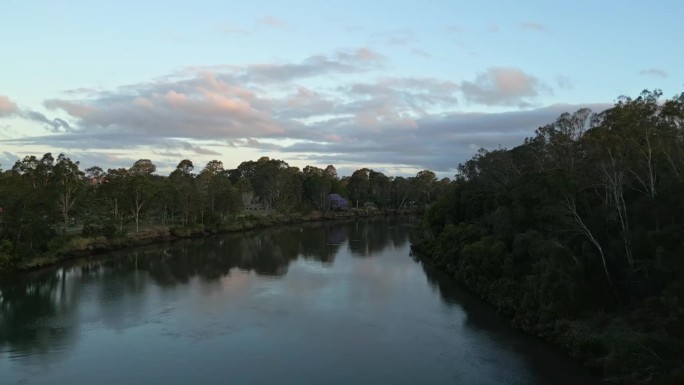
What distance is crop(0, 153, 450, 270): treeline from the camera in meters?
43.7

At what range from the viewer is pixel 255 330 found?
27391mm

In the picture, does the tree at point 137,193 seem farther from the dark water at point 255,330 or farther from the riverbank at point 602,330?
the riverbank at point 602,330

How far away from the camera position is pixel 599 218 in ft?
87.4

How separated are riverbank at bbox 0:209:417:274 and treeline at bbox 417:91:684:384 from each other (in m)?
35.4

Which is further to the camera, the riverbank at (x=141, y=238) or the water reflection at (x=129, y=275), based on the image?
the riverbank at (x=141, y=238)

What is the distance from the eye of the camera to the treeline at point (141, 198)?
43.7 metres

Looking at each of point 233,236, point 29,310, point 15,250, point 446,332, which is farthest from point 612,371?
point 233,236

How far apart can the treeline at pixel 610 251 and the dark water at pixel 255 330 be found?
1948 millimetres

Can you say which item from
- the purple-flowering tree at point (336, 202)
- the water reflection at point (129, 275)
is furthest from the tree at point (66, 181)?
the purple-flowering tree at point (336, 202)

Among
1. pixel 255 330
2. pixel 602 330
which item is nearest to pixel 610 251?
pixel 602 330

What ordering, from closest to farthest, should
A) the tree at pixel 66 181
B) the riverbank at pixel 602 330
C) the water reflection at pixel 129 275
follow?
the riverbank at pixel 602 330 → the water reflection at pixel 129 275 → the tree at pixel 66 181

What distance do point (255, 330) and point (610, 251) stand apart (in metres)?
18.3

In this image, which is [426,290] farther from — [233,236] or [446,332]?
[233,236]

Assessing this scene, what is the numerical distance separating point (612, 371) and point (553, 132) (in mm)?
22266
